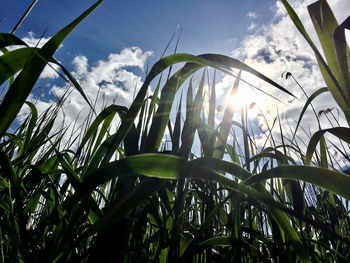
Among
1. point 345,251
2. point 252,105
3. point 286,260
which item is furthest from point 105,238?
point 252,105

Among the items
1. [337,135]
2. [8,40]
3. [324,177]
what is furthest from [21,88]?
[337,135]

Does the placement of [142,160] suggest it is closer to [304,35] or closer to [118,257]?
[118,257]

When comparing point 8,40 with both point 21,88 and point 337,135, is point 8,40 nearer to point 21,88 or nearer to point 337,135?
point 21,88

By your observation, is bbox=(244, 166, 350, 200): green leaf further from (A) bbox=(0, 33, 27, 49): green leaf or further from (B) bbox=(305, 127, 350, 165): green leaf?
(A) bbox=(0, 33, 27, 49): green leaf

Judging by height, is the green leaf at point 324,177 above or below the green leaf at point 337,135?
below

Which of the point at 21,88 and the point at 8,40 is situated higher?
the point at 8,40

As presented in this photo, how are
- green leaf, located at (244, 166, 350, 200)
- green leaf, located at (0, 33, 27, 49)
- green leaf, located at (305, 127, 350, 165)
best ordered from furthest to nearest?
green leaf, located at (305, 127, 350, 165), green leaf, located at (0, 33, 27, 49), green leaf, located at (244, 166, 350, 200)

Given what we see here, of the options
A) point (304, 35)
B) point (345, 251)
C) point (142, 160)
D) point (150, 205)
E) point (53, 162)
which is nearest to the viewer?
point (142, 160)

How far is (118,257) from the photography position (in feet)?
1.43

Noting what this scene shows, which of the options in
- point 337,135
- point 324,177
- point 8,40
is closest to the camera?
point 324,177

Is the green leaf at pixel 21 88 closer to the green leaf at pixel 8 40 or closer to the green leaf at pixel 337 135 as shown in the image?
the green leaf at pixel 8 40

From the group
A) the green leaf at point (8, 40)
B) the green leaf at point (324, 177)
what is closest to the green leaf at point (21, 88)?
the green leaf at point (8, 40)

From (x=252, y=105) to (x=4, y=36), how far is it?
5.02 ft

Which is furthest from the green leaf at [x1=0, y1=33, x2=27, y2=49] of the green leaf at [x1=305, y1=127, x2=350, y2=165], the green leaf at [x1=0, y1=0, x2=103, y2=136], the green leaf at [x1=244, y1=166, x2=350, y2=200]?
the green leaf at [x1=305, y1=127, x2=350, y2=165]
